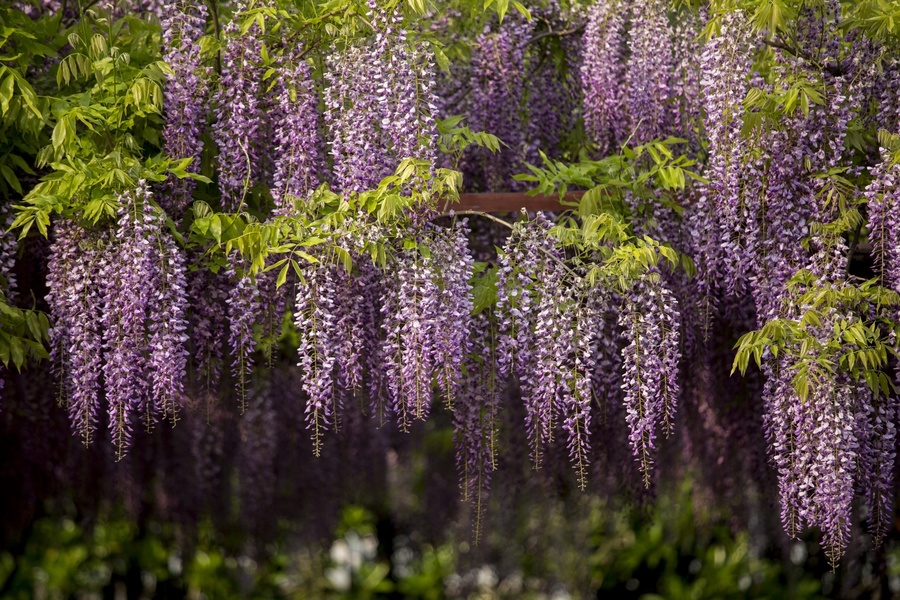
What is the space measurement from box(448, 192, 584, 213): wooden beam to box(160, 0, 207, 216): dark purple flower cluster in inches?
43.1

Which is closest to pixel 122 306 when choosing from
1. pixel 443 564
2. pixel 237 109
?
pixel 237 109

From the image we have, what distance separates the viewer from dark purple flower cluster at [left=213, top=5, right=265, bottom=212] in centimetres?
466

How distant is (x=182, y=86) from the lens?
461cm

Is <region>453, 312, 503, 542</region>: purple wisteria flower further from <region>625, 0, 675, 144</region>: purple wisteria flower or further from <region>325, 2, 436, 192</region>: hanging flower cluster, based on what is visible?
<region>625, 0, 675, 144</region>: purple wisteria flower

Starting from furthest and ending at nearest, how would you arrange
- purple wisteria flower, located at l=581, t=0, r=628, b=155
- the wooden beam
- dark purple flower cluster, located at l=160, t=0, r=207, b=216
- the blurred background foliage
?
the blurred background foliage, purple wisteria flower, located at l=581, t=0, r=628, b=155, the wooden beam, dark purple flower cluster, located at l=160, t=0, r=207, b=216

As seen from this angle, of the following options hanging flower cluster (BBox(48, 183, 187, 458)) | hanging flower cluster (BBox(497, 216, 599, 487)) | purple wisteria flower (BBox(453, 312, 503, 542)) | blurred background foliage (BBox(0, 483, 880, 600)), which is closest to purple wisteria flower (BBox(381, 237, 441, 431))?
hanging flower cluster (BBox(497, 216, 599, 487))

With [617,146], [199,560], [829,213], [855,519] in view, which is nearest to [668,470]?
[855,519]

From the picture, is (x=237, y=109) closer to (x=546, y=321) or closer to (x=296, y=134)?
(x=296, y=134)

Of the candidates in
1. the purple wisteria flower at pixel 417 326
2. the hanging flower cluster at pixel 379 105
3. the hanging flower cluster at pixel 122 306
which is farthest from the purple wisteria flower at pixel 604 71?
the hanging flower cluster at pixel 122 306

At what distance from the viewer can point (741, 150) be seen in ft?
15.3

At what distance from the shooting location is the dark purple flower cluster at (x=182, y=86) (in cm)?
462

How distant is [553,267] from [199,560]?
5469mm

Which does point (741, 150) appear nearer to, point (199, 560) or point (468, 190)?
point (468, 190)

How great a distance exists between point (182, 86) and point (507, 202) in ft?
4.60
